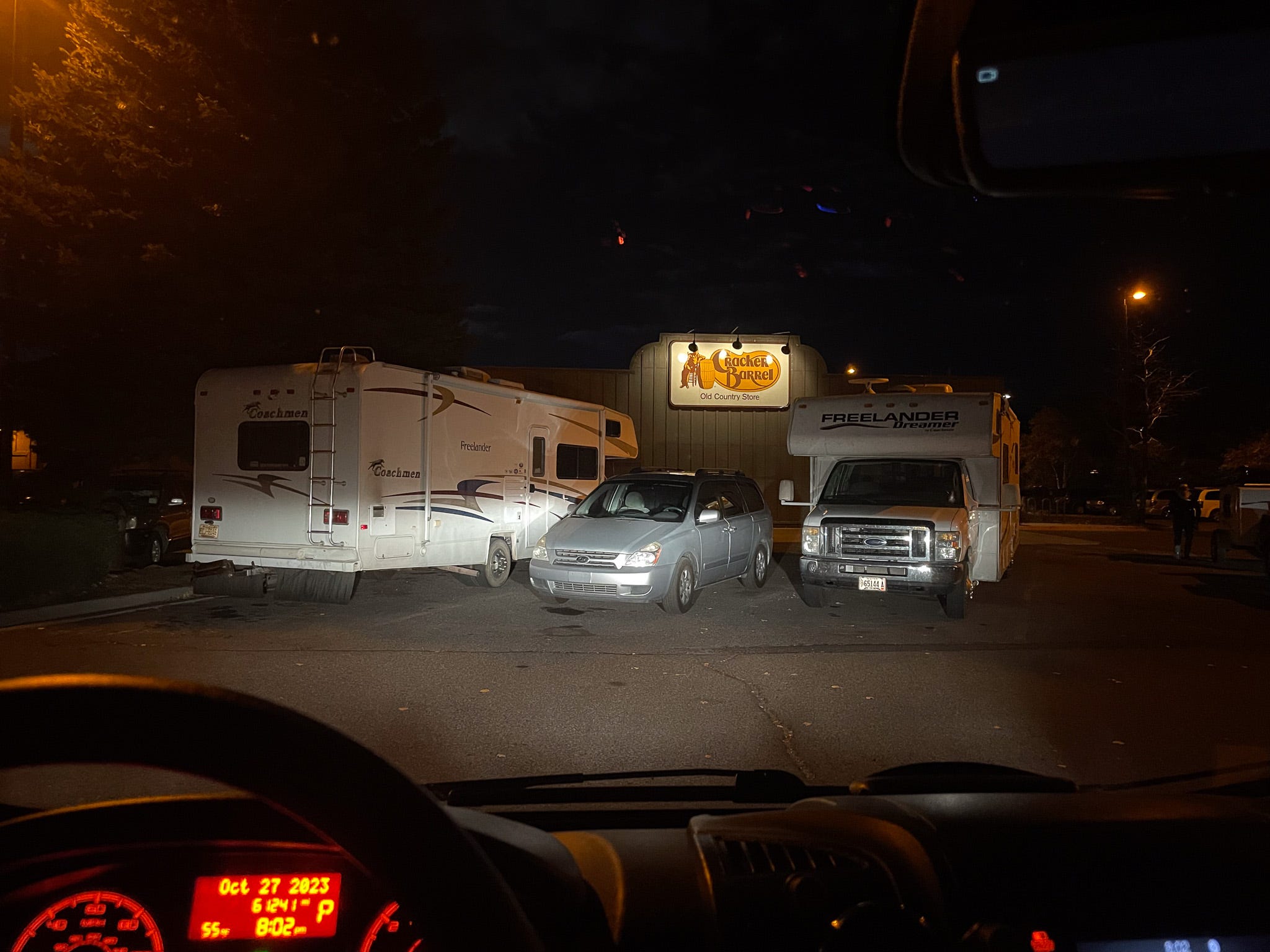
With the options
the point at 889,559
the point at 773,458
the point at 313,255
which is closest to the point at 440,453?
the point at 889,559

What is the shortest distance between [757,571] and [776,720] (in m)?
8.08

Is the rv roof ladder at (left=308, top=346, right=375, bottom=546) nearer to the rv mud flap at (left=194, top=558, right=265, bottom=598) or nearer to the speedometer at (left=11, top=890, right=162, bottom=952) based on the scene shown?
the rv mud flap at (left=194, top=558, right=265, bottom=598)

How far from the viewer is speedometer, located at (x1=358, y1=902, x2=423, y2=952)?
1.48m

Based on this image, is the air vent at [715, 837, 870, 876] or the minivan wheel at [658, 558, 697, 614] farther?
the minivan wheel at [658, 558, 697, 614]

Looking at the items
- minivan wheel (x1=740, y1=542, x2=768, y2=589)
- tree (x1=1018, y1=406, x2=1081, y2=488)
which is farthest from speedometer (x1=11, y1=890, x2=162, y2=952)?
tree (x1=1018, y1=406, x2=1081, y2=488)

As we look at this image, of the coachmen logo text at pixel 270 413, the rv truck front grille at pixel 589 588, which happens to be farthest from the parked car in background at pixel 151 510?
the rv truck front grille at pixel 589 588

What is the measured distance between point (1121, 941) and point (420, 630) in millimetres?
9351

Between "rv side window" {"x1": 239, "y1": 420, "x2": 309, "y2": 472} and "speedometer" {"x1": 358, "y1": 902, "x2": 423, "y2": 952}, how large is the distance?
1065cm

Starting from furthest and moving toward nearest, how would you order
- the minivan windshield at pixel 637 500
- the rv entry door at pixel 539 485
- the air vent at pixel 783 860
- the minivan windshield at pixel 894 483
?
the rv entry door at pixel 539 485 < the minivan windshield at pixel 637 500 < the minivan windshield at pixel 894 483 < the air vent at pixel 783 860

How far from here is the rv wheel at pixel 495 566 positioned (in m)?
13.9

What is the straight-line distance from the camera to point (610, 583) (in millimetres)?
10891

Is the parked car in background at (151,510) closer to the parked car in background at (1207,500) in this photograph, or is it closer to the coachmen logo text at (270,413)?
the coachmen logo text at (270,413)

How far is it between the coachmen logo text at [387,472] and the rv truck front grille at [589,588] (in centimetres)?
258

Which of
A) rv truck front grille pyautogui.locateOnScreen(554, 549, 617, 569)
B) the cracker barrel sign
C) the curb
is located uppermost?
the cracker barrel sign
